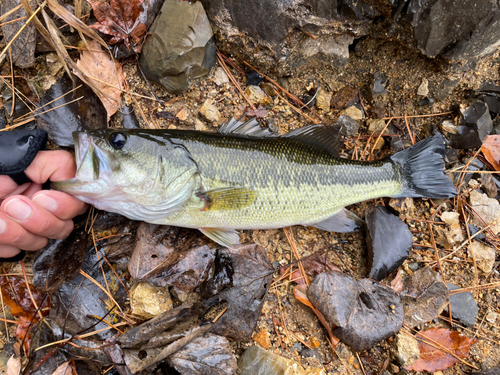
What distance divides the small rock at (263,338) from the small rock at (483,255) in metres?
2.44

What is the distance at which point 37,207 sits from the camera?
2.45m

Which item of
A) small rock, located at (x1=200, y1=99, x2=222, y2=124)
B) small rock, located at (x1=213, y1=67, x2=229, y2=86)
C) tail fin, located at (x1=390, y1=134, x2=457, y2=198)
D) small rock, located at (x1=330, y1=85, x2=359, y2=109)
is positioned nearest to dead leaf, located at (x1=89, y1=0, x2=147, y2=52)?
small rock, located at (x1=213, y1=67, x2=229, y2=86)

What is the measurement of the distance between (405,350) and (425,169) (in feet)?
6.19

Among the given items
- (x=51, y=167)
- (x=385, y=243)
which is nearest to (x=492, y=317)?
(x=385, y=243)

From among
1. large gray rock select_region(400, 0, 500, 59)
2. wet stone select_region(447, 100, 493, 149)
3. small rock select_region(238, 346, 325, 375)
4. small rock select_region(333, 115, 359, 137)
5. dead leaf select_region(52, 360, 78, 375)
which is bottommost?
small rock select_region(238, 346, 325, 375)

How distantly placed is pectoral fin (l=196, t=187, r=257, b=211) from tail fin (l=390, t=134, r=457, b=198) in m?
1.69

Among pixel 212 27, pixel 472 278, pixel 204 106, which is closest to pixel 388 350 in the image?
pixel 472 278

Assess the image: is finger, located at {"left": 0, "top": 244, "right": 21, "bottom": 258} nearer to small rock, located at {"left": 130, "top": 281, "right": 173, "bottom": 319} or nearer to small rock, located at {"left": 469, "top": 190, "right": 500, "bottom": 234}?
small rock, located at {"left": 130, "top": 281, "right": 173, "bottom": 319}

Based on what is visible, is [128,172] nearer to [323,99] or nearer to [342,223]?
[342,223]

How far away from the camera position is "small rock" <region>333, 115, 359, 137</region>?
11.7 ft

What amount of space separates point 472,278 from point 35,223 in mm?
4359

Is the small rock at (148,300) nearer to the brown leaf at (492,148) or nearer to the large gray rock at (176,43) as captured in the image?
the large gray rock at (176,43)

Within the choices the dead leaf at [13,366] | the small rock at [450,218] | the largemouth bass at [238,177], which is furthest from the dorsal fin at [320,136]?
the dead leaf at [13,366]

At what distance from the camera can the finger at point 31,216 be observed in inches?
92.2
